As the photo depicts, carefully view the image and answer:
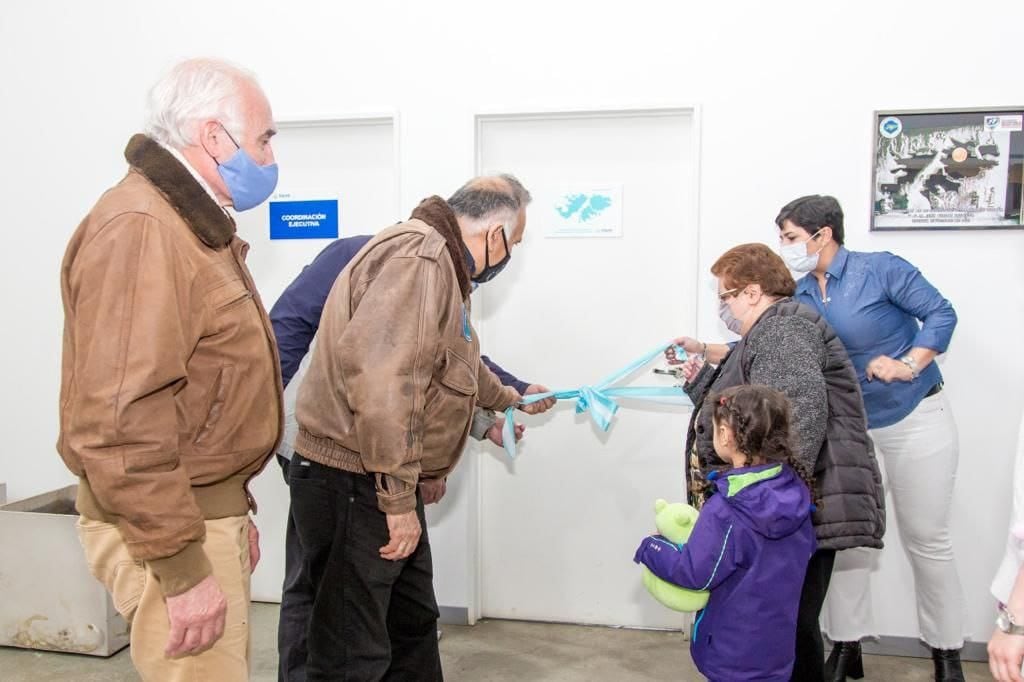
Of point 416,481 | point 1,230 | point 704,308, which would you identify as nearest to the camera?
point 416,481

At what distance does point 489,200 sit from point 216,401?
97 cm

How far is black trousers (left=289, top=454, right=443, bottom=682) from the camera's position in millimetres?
1993

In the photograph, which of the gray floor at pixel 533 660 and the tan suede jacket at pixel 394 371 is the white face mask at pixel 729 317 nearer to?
the tan suede jacket at pixel 394 371

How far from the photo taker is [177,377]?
1381 millimetres

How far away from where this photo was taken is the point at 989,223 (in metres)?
3.08

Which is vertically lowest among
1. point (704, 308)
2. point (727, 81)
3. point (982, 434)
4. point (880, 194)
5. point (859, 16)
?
point (982, 434)

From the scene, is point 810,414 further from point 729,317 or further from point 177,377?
point 177,377

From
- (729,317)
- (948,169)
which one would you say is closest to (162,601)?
(729,317)

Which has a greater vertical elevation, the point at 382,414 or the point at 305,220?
the point at 305,220

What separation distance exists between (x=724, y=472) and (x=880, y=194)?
1.62 m

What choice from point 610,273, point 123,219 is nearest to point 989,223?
point 610,273

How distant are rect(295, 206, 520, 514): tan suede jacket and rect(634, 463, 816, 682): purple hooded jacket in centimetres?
65

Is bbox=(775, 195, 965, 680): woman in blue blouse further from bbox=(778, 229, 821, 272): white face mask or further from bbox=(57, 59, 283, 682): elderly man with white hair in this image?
bbox=(57, 59, 283, 682): elderly man with white hair

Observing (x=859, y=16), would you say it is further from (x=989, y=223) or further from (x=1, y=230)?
(x=1, y=230)
